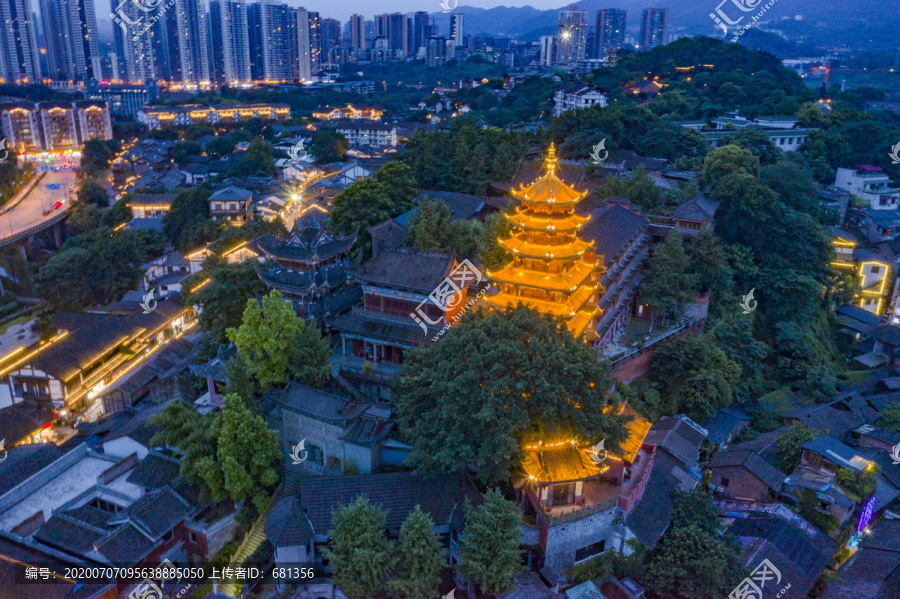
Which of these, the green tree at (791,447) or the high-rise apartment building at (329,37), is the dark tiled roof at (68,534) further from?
the high-rise apartment building at (329,37)

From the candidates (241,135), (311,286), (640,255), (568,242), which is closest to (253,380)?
(311,286)

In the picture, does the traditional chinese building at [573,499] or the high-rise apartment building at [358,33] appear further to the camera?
the high-rise apartment building at [358,33]

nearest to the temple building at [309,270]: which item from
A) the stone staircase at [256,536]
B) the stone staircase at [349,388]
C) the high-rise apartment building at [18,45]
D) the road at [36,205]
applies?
the stone staircase at [349,388]

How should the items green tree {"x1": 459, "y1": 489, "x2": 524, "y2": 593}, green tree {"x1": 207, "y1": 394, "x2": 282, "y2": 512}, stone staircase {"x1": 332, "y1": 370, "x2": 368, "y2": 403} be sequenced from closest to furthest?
green tree {"x1": 459, "y1": 489, "x2": 524, "y2": 593}, green tree {"x1": 207, "y1": 394, "x2": 282, "y2": 512}, stone staircase {"x1": 332, "y1": 370, "x2": 368, "y2": 403}

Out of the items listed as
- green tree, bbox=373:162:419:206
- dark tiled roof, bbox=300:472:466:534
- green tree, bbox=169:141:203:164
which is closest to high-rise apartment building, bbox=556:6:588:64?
green tree, bbox=169:141:203:164

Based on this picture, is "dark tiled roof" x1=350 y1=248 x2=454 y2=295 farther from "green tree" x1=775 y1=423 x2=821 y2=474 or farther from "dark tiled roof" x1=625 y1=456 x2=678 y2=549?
"green tree" x1=775 y1=423 x2=821 y2=474

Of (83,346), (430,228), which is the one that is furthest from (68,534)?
(430,228)
